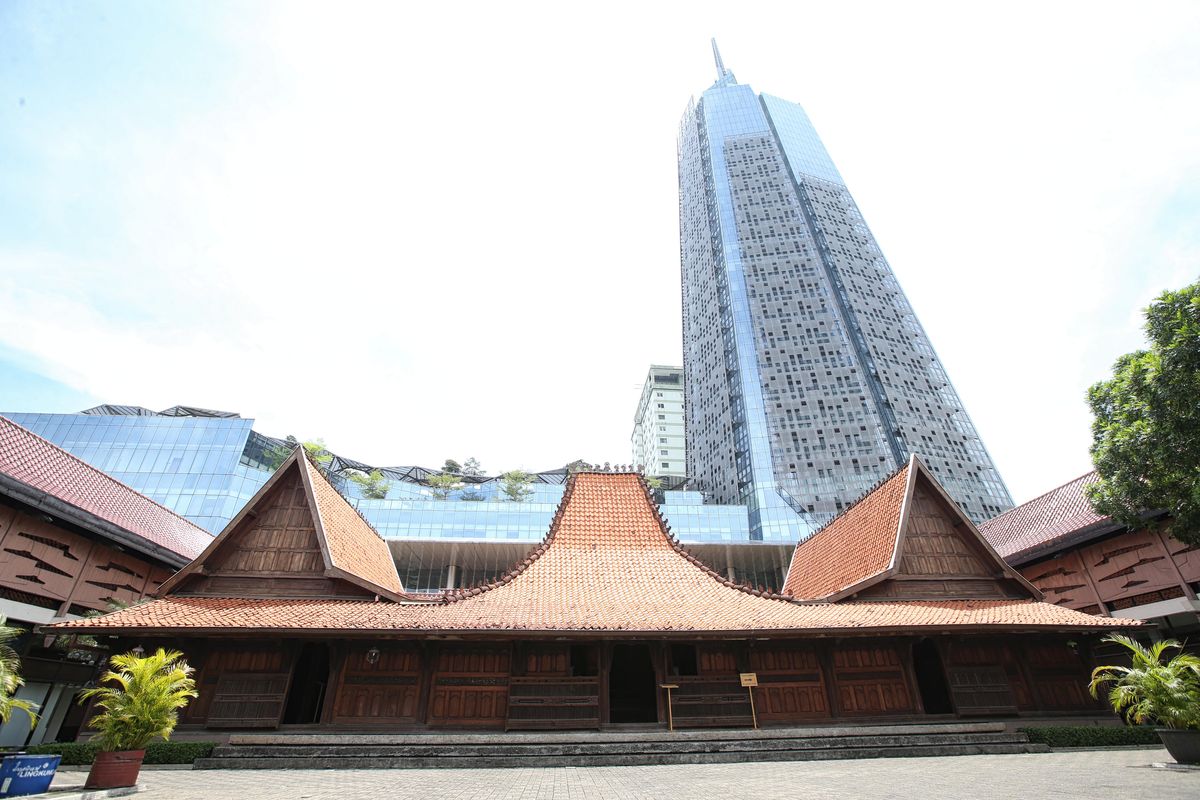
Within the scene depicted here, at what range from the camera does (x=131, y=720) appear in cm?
Answer: 934

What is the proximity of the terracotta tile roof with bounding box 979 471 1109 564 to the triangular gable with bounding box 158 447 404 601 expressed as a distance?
75.6 feet

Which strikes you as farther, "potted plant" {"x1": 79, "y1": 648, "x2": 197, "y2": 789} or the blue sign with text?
"potted plant" {"x1": 79, "y1": 648, "x2": 197, "y2": 789}

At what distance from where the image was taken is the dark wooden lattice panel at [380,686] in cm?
1330

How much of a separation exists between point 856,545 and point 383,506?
47372mm

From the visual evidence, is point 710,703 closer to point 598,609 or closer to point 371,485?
point 598,609

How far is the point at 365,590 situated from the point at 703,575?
30.5 ft

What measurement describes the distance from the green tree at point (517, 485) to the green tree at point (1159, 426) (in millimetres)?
55330

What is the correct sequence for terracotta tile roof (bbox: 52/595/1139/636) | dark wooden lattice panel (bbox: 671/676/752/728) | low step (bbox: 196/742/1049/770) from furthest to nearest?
dark wooden lattice panel (bbox: 671/676/752/728), terracotta tile roof (bbox: 52/595/1139/636), low step (bbox: 196/742/1049/770)

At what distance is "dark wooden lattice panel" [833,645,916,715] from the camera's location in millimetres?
14148

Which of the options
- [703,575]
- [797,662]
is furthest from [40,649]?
[797,662]

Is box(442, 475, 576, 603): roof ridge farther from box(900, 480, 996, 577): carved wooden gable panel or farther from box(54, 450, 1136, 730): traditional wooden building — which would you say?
box(900, 480, 996, 577): carved wooden gable panel

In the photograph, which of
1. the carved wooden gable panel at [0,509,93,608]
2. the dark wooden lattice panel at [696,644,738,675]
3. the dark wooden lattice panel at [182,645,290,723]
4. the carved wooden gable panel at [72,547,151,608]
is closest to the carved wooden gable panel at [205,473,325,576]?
the dark wooden lattice panel at [182,645,290,723]

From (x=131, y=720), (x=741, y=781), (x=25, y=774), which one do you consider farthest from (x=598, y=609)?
(x=25, y=774)

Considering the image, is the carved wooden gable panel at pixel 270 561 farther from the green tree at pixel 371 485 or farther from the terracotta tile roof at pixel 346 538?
the green tree at pixel 371 485
